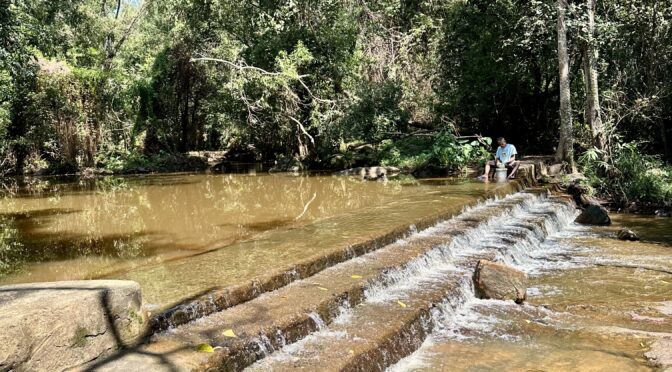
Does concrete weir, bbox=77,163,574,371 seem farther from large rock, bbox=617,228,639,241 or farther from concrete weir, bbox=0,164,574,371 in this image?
large rock, bbox=617,228,639,241

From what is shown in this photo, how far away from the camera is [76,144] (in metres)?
22.0

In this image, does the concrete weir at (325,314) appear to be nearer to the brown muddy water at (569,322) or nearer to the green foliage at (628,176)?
the brown muddy water at (569,322)

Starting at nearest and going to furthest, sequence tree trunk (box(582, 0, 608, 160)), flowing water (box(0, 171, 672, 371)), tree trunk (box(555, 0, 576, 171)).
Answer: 1. flowing water (box(0, 171, 672, 371))
2. tree trunk (box(582, 0, 608, 160))
3. tree trunk (box(555, 0, 576, 171))

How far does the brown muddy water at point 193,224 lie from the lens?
6.23 meters

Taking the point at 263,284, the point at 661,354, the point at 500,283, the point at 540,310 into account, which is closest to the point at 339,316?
the point at 263,284

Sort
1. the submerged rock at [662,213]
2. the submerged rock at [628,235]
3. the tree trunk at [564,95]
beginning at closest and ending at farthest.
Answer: the submerged rock at [628,235], the submerged rock at [662,213], the tree trunk at [564,95]

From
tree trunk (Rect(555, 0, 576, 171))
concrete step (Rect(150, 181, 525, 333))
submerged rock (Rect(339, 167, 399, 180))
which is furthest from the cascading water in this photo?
submerged rock (Rect(339, 167, 399, 180))

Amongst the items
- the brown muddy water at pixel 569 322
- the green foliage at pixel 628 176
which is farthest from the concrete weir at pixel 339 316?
the green foliage at pixel 628 176

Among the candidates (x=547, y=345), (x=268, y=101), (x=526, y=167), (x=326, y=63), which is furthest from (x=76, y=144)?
(x=547, y=345)

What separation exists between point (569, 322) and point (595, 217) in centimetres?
621

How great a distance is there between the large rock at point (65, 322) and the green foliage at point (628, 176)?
11751mm

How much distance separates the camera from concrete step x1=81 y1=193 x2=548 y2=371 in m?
3.91

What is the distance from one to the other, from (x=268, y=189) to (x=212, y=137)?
→ 17814 mm

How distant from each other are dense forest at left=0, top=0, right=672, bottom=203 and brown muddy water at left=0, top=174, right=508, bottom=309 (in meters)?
3.44
